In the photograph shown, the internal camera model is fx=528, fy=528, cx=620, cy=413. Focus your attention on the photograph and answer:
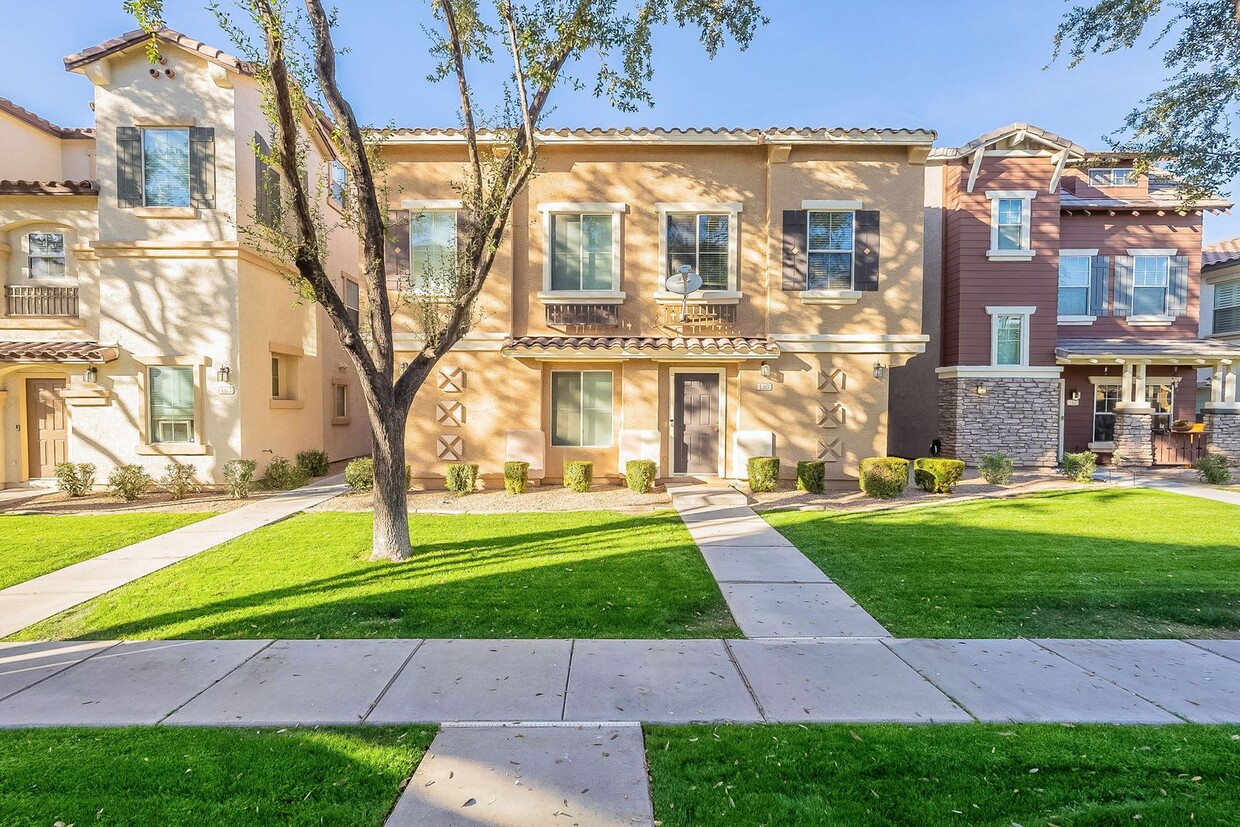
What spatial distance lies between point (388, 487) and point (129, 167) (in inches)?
417

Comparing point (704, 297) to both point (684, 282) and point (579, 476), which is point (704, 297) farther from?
point (579, 476)

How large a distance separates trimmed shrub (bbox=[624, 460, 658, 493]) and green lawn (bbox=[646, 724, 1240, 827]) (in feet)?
25.4

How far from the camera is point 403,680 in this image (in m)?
3.80

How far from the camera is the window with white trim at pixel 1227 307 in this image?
681 inches

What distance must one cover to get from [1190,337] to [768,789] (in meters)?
20.5

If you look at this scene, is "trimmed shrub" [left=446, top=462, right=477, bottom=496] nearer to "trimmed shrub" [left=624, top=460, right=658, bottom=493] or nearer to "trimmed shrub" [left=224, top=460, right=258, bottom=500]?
"trimmed shrub" [left=624, top=460, right=658, bottom=493]

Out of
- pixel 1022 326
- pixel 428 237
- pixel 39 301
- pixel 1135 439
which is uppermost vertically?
pixel 428 237

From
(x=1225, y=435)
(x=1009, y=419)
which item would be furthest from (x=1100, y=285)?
(x=1009, y=419)

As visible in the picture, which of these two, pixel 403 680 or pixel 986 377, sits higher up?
pixel 986 377

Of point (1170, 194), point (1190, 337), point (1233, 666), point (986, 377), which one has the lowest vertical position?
point (1233, 666)

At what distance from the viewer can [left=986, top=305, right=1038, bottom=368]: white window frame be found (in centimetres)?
1416

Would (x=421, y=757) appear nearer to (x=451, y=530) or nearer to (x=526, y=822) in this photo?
(x=526, y=822)

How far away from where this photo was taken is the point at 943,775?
9.29ft

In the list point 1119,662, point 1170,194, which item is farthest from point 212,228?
point 1170,194
